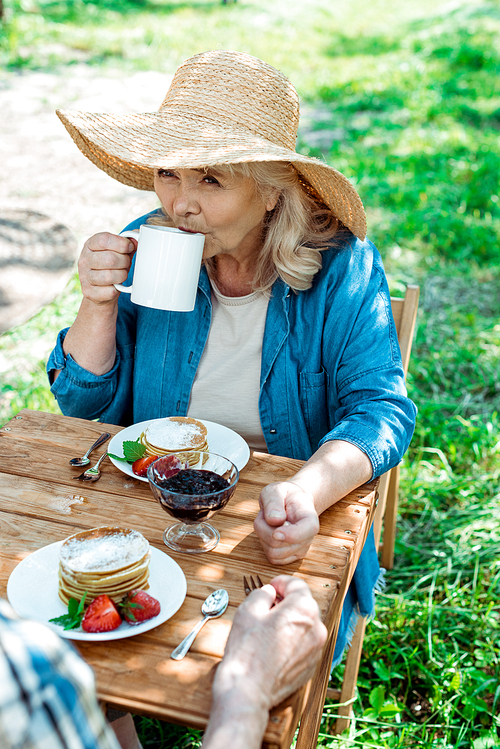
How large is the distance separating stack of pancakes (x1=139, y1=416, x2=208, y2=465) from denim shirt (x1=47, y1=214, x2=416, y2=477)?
0.34 metres

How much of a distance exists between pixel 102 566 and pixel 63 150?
6527 mm

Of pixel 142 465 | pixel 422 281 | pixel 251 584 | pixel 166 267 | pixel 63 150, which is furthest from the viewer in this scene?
pixel 63 150

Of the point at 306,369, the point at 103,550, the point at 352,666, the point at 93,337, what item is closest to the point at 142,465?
the point at 103,550

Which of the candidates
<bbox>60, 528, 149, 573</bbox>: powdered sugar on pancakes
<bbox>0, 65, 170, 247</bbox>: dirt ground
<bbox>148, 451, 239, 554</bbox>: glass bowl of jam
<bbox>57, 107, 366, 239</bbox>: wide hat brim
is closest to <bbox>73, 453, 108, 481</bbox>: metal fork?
<bbox>148, 451, 239, 554</bbox>: glass bowl of jam

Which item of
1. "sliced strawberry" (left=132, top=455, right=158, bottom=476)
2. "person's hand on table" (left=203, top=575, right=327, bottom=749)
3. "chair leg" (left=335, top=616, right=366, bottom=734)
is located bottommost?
"chair leg" (left=335, top=616, right=366, bottom=734)

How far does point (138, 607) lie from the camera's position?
1110mm

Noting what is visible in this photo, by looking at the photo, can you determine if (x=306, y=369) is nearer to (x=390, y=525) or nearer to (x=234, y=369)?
(x=234, y=369)

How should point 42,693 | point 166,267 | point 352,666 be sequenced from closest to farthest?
point 42,693, point 166,267, point 352,666

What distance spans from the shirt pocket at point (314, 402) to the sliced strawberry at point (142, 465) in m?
0.58

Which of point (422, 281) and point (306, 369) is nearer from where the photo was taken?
point (306, 369)

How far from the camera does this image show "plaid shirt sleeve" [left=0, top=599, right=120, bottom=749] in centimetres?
64

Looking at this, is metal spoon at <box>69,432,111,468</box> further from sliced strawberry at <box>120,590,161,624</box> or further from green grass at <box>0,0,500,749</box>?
green grass at <box>0,0,500,749</box>

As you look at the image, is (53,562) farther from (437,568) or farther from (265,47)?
(265,47)

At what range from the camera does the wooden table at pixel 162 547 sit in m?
1.03
